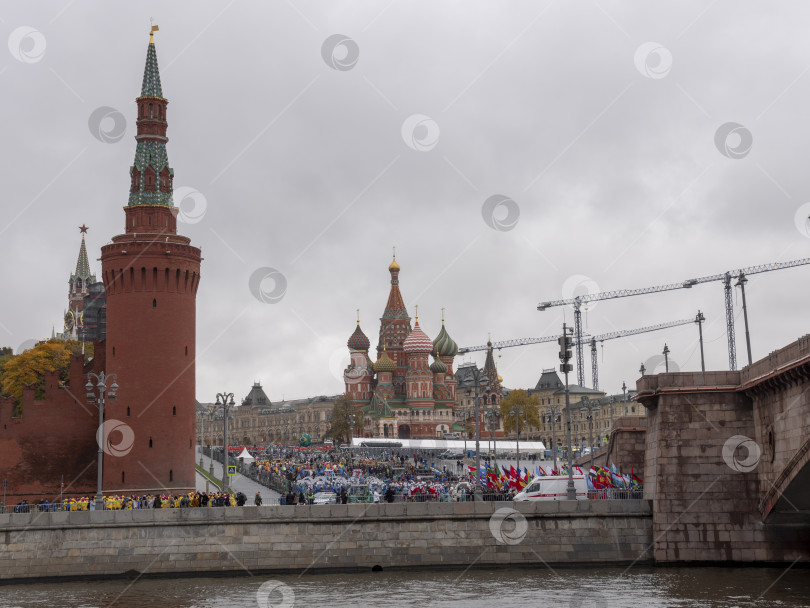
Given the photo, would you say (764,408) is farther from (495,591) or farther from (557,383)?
(557,383)

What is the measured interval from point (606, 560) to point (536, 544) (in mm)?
2539

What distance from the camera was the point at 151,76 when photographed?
64.6 m

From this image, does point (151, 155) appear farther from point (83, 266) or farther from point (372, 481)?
point (83, 266)

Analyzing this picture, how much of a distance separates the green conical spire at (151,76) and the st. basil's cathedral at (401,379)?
104 m

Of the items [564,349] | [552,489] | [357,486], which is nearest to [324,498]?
[357,486]

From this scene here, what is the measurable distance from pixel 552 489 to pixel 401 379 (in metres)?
130

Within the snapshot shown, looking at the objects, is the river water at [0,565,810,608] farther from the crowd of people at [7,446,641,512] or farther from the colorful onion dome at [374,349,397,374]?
the colorful onion dome at [374,349,397,374]

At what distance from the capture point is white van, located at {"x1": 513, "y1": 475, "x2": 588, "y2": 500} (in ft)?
140

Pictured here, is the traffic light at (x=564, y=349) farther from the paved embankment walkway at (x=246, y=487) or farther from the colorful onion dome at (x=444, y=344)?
the colorful onion dome at (x=444, y=344)

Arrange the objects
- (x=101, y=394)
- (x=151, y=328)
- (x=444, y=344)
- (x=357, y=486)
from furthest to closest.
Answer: (x=444, y=344)
(x=151, y=328)
(x=357, y=486)
(x=101, y=394)

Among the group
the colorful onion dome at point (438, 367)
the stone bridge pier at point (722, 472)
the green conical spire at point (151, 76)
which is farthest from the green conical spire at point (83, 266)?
the stone bridge pier at point (722, 472)

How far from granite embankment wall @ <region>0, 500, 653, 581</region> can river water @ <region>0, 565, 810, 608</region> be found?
0.67 metres

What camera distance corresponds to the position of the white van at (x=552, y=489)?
140ft

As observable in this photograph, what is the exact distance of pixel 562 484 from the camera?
1693 inches
